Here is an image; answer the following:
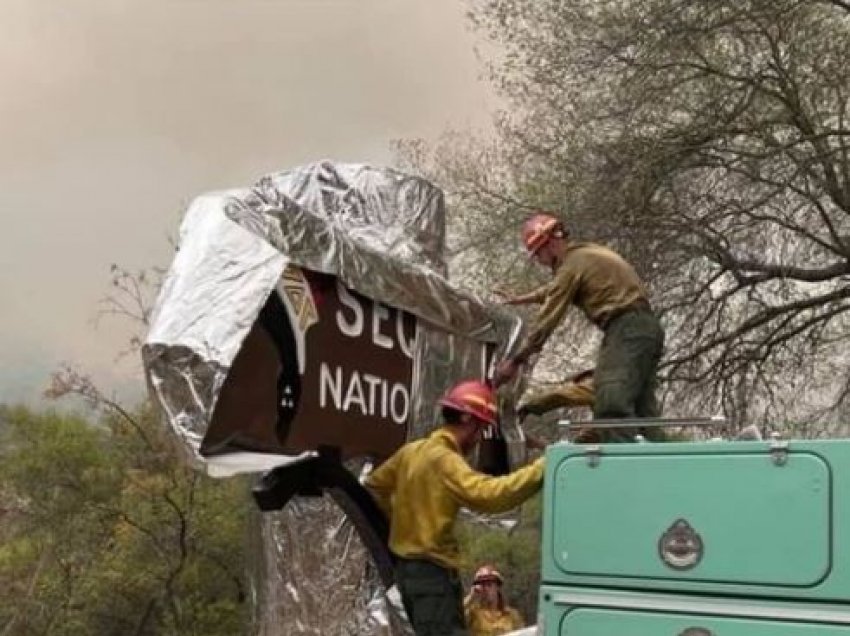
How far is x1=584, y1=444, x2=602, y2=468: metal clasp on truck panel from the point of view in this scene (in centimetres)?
450

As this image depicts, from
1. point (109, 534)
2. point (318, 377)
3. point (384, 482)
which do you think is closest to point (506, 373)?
point (384, 482)

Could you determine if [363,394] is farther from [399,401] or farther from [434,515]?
[434,515]

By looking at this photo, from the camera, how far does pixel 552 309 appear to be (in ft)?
20.1

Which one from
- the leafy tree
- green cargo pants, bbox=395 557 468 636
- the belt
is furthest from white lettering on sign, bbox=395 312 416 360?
the leafy tree

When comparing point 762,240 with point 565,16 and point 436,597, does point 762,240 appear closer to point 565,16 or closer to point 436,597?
point 565,16

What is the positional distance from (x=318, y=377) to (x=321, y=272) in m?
0.46

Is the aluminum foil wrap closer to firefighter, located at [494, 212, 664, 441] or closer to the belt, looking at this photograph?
firefighter, located at [494, 212, 664, 441]

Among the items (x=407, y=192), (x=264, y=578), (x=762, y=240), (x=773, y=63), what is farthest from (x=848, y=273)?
(x=264, y=578)

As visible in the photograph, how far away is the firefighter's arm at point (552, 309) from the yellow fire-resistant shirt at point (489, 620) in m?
1.71

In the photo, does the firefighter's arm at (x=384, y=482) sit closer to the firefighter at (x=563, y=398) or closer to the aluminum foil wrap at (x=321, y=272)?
the aluminum foil wrap at (x=321, y=272)

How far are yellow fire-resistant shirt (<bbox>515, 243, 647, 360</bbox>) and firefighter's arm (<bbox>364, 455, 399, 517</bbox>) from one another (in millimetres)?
796

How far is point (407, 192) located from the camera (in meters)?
7.33

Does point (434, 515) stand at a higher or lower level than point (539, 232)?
lower

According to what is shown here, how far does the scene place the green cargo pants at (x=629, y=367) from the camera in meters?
6.05
